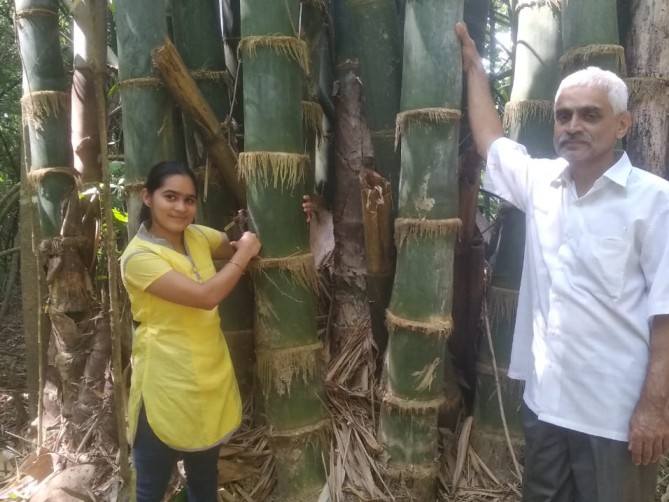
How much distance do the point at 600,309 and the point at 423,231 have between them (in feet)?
2.27

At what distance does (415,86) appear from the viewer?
2.06 metres

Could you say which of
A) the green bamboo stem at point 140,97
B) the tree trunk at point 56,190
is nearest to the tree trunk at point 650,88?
the green bamboo stem at point 140,97

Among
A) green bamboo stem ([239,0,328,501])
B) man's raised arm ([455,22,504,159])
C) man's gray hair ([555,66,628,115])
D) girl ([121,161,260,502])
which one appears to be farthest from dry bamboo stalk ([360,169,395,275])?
man's gray hair ([555,66,628,115])

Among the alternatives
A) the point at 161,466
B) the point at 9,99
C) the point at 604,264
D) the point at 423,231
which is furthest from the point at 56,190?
the point at 9,99

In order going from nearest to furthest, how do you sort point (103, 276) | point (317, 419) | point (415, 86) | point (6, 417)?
point (415, 86), point (317, 419), point (103, 276), point (6, 417)

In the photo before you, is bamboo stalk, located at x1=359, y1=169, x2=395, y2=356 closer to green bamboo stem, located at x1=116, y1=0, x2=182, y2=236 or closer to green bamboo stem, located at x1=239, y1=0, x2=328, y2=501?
green bamboo stem, located at x1=239, y1=0, x2=328, y2=501

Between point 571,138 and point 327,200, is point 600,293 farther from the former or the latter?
point 327,200

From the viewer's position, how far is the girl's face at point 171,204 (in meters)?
1.87

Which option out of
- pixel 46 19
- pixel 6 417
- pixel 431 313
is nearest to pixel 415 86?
pixel 431 313

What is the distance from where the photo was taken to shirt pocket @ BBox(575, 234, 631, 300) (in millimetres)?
1530

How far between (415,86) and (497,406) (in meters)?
1.30

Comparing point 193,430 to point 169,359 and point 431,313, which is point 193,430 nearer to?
point 169,359

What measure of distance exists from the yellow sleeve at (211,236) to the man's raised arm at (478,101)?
0.99 metres

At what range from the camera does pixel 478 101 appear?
6.86ft
